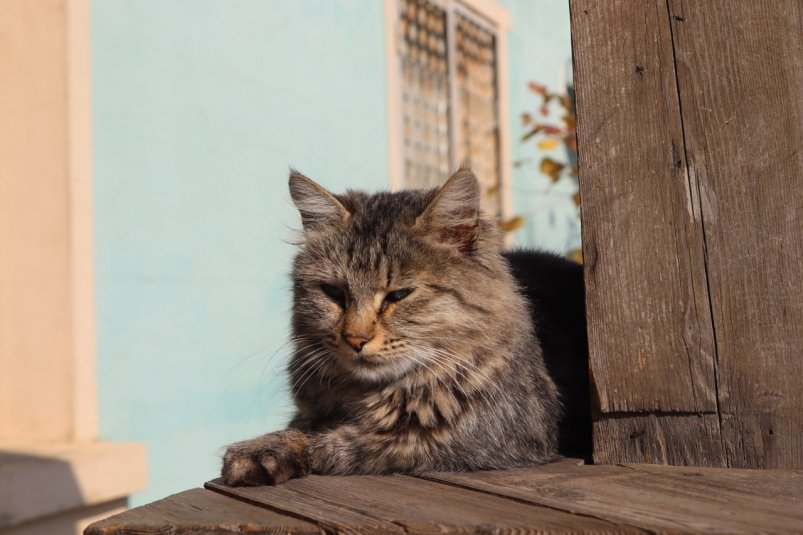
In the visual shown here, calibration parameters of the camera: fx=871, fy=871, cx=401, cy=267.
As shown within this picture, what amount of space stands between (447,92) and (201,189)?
2.78 metres

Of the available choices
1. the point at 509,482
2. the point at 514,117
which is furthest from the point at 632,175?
the point at 514,117

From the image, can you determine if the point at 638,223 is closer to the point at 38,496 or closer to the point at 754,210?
the point at 754,210

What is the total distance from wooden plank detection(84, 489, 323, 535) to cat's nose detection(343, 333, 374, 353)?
589mm

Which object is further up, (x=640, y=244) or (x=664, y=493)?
(x=640, y=244)

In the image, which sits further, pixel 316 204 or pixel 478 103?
pixel 478 103

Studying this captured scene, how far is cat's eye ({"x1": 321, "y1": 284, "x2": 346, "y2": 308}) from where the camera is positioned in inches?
92.3

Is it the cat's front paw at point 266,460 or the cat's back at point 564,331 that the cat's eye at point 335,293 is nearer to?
the cat's front paw at point 266,460

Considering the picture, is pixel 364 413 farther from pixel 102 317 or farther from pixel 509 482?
pixel 102 317

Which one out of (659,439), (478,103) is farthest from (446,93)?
(659,439)

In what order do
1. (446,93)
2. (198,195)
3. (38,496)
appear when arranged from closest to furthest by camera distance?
(38,496), (198,195), (446,93)

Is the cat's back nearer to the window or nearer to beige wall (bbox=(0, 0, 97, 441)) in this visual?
beige wall (bbox=(0, 0, 97, 441))

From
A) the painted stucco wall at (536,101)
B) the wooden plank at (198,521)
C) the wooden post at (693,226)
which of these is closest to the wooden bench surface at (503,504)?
the wooden plank at (198,521)

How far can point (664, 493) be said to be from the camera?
64.6 inches

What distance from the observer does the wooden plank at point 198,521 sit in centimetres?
149
